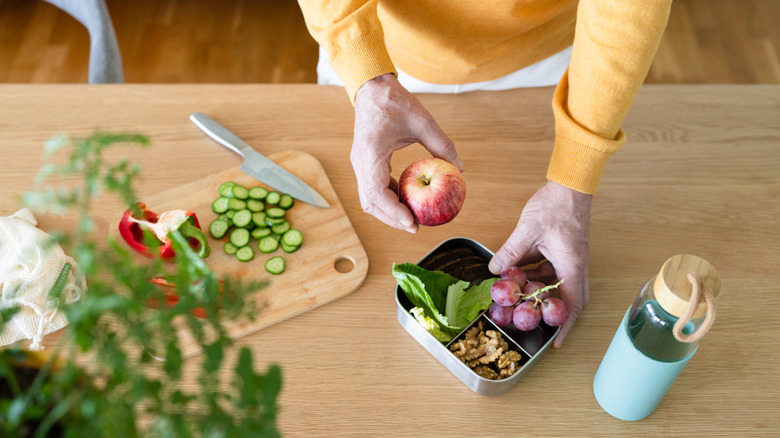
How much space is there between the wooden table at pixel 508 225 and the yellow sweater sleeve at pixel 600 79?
150 millimetres

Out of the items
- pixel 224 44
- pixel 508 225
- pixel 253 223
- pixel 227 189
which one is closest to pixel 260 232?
→ pixel 253 223

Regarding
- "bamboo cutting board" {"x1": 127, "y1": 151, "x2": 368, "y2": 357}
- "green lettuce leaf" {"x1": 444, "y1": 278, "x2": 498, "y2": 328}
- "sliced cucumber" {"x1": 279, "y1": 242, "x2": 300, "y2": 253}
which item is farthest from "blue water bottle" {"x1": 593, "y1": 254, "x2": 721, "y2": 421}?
"sliced cucumber" {"x1": 279, "y1": 242, "x2": 300, "y2": 253}

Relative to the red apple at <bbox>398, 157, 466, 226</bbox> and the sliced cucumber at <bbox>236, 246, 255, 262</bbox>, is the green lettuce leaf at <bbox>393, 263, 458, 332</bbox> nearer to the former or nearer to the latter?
the red apple at <bbox>398, 157, 466, 226</bbox>

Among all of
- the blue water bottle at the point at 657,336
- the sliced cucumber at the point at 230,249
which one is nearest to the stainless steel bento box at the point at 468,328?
the blue water bottle at the point at 657,336

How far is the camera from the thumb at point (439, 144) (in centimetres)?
112

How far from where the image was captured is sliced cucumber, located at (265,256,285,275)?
1088 mm

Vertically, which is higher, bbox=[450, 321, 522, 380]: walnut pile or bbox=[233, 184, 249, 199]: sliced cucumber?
bbox=[233, 184, 249, 199]: sliced cucumber

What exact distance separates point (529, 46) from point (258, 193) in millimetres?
714

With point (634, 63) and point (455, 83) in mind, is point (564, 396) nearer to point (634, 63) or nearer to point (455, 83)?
point (634, 63)

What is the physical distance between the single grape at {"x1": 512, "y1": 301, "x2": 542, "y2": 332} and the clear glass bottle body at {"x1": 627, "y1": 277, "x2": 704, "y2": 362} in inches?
5.7

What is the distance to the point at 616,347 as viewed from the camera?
87 cm

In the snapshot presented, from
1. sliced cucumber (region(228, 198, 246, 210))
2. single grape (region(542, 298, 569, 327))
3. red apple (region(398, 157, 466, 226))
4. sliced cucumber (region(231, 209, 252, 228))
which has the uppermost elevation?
red apple (region(398, 157, 466, 226))

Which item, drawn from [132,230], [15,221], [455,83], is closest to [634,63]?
[455,83]

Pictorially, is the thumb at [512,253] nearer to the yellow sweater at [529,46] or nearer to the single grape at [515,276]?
the single grape at [515,276]
